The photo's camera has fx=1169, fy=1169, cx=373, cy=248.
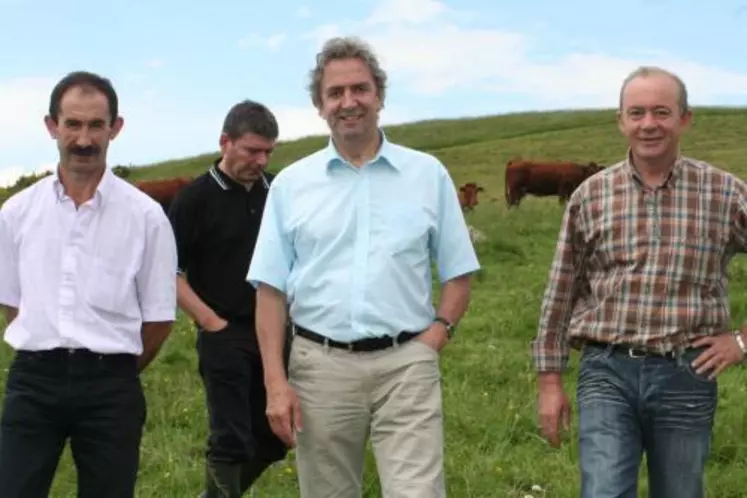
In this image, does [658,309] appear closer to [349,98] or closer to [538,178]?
[349,98]

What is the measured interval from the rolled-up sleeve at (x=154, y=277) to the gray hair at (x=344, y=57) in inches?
34.1

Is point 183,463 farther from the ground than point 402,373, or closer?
closer

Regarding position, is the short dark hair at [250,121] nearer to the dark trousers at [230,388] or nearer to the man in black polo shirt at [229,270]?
the man in black polo shirt at [229,270]

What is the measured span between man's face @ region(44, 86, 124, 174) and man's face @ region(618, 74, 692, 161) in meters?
2.08

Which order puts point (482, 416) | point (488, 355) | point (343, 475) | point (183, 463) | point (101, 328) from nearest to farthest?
1. point (101, 328)
2. point (343, 475)
3. point (183, 463)
4. point (482, 416)
5. point (488, 355)

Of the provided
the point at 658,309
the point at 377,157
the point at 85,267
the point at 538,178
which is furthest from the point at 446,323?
the point at 538,178

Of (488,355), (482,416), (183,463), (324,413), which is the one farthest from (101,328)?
(488,355)

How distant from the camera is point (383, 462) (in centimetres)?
477

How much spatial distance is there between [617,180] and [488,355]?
5904 mm

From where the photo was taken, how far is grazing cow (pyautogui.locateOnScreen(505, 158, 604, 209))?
31.2 meters

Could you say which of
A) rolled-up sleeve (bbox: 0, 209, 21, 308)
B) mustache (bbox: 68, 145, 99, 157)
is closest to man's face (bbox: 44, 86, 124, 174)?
mustache (bbox: 68, 145, 99, 157)

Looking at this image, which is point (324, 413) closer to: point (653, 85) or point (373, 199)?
point (373, 199)

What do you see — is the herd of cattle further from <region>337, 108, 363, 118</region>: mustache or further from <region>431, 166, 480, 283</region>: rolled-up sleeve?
<region>337, 108, 363, 118</region>: mustache

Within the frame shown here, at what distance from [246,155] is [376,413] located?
6.69 ft
